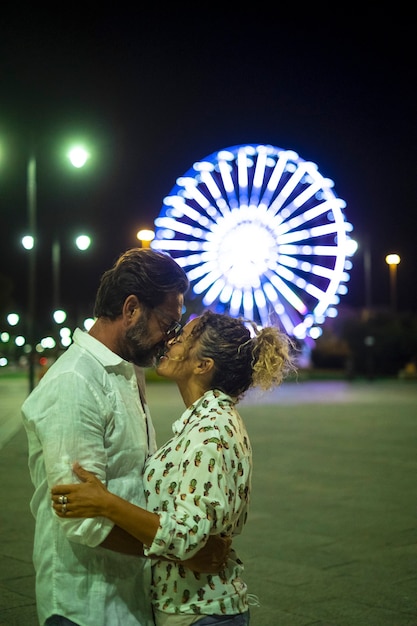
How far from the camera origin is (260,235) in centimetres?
3372

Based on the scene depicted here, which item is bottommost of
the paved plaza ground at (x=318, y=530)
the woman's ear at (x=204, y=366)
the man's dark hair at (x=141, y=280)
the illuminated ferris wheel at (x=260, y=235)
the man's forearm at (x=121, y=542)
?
the paved plaza ground at (x=318, y=530)

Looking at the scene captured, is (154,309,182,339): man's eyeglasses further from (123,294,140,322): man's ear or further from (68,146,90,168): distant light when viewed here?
(68,146,90,168): distant light

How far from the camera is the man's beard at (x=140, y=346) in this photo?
2650 millimetres

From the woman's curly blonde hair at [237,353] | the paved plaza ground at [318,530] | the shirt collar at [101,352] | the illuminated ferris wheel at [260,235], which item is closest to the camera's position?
the shirt collar at [101,352]

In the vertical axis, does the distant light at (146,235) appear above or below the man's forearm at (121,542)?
above

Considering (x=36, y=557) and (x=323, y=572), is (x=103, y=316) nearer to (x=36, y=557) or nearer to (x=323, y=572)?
(x=36, y=557)

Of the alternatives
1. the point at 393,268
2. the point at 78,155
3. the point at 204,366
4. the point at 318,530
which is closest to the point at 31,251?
the point at 78,155

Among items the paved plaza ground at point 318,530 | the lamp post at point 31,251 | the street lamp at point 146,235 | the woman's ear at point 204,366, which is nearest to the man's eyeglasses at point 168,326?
the woman's ear at point 204,366

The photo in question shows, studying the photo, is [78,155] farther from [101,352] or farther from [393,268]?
[393,268]

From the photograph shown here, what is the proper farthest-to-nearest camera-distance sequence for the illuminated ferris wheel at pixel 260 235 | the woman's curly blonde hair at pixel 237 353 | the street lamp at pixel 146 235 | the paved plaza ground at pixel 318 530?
1. the street lamp at pixel 146 235
2. the illuminated ferris wheel at pixel 260 235
3. the paved plaza ground at pixel 318 530
4. the woman's curly blonde hair at pixel 237 353

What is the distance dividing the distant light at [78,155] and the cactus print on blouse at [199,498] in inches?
675

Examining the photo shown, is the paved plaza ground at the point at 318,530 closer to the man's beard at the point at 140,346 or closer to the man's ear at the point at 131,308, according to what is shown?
the man's beard at the point at 140,346

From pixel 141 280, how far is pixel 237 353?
1.27 ft

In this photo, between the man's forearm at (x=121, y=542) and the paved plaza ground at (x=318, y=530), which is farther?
the paved plaza ground at (x=318, y=530)
